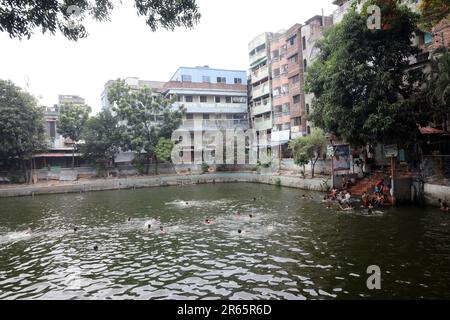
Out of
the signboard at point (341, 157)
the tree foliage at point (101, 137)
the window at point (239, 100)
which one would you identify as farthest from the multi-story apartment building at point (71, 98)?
the signboard at point (341, 157)

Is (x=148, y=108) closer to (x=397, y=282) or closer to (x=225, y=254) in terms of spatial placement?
(x=225, y=254)

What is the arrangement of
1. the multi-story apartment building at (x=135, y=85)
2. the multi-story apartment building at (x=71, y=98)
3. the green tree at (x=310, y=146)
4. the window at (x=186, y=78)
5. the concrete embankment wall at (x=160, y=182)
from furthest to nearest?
the multi-story apartment building at (x=71, y=98) < the multi-story apartment building at (x=135, y=85) < the window at (x=186, y=78) < the concrete embankment wall at (x=160, y=182) < the green tree at (x=310, y=146)

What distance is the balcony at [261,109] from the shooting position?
6272cm

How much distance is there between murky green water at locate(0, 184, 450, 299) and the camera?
1195 cm

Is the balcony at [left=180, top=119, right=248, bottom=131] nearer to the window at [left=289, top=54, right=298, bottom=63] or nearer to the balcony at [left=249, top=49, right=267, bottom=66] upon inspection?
the balcony at [left=249, top=49, right=267, bottom=66]

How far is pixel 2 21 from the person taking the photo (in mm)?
7031

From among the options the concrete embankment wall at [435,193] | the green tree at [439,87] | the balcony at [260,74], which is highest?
the balcony at [260,74]

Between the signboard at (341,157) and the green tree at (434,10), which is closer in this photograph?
the green tree at (434,10)

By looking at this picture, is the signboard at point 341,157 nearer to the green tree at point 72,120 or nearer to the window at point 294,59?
the window at point 294,59

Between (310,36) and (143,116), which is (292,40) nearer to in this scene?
(310,36)

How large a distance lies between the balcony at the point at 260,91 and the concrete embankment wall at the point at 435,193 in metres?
41.0

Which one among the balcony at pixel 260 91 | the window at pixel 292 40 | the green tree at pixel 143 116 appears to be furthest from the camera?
the balcony at pixel 260 91
